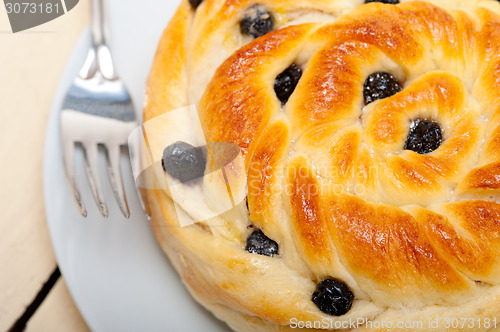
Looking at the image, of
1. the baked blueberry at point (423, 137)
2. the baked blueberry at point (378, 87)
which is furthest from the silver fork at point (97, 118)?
the baked blueberry at point (423, 137)

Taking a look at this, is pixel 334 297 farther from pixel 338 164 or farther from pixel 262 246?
pixel 338 164

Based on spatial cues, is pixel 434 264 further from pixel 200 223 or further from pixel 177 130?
pixel 177 130

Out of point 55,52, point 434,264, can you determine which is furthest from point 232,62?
point 55,52

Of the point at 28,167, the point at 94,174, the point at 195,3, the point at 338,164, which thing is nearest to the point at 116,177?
the point at 94,174

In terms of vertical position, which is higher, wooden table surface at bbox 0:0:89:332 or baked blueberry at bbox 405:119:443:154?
baked blueberry at bbox 405:119:443:154

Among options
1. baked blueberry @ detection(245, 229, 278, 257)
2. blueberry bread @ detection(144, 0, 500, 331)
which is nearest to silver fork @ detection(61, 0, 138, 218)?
blueberry bread @ detection(144, 0, 500, 331)

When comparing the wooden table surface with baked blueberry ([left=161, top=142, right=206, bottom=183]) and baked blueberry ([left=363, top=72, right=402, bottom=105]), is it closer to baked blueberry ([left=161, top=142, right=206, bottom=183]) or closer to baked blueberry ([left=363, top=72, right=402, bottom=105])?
baked blueberry ([left=161, top=142, right=206, bottom=183])
